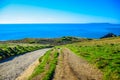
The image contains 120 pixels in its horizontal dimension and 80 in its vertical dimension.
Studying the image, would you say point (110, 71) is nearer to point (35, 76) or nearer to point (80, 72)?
point (80, 72)

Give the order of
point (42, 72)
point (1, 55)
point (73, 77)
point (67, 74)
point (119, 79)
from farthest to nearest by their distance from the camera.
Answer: point (1, 55), point (42, 72), point (67, 74), point (73, 77), point (119, 79)

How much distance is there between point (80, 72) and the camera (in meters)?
24.6

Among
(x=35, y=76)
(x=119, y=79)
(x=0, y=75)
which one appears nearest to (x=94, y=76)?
(x=119, y=79)

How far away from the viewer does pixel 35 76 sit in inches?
941

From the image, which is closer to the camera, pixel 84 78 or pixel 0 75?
pixel 84 78

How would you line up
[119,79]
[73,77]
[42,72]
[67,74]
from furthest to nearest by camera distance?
[42,72] → [67,74] → [73,77] → [119,79]

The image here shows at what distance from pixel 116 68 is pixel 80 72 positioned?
13.7 ft

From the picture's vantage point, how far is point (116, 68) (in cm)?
2464

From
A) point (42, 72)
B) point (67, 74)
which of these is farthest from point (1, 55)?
point (67, 74)

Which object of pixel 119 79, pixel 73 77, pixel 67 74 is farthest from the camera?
pixel 67 74

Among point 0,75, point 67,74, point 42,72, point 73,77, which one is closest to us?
point 73,77

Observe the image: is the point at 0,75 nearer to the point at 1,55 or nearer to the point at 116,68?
the point at 116,68

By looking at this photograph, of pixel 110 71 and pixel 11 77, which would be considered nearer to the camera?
pixel 110 71

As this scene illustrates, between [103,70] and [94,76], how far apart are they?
280 centimetres
